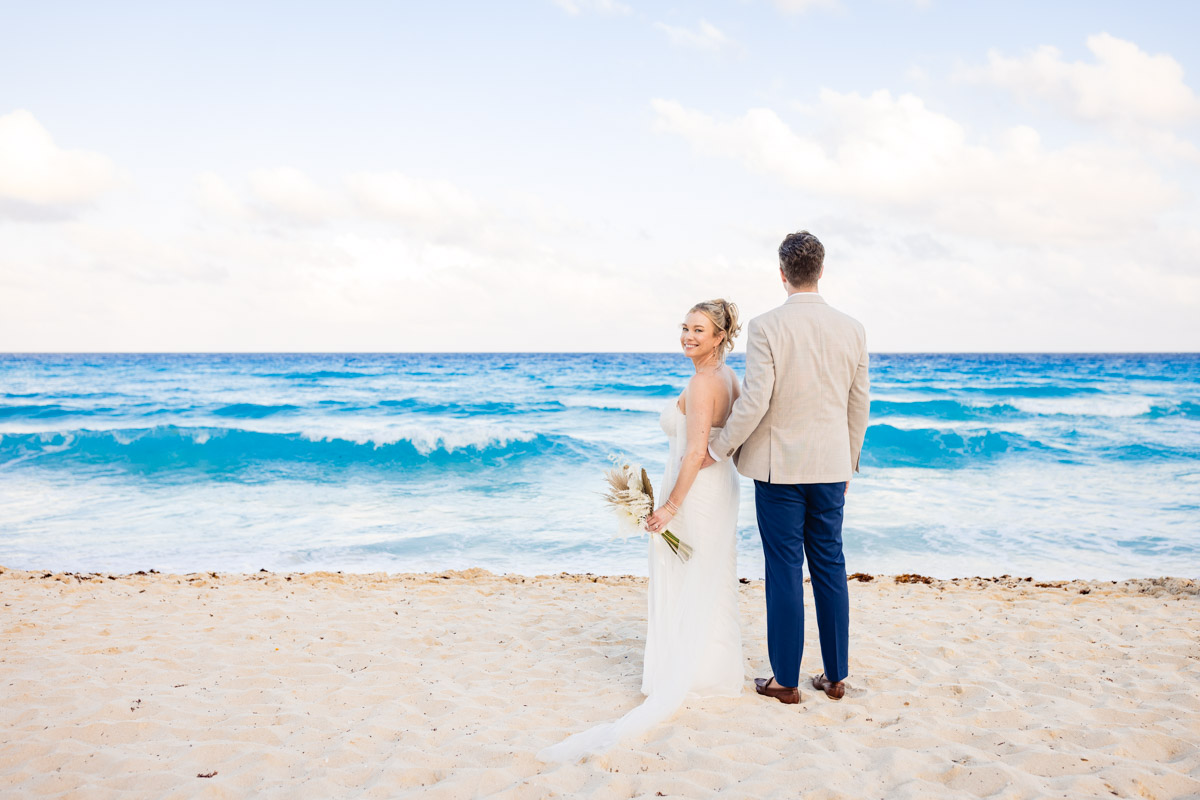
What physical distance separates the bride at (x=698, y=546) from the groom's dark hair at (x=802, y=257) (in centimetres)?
32

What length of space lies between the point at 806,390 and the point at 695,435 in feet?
1.78

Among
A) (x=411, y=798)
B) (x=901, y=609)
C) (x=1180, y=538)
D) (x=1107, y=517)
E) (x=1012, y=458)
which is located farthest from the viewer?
(x=1012, y=458)

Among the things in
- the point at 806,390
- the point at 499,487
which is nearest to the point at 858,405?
the point at 806,390

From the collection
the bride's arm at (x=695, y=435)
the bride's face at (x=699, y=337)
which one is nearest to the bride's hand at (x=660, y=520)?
the bride's arm at (x=695, y=435)

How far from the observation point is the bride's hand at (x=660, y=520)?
340 centimetres

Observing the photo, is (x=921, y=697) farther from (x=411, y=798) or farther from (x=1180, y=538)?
(x=1180, y=538)

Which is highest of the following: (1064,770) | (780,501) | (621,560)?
(780,501)

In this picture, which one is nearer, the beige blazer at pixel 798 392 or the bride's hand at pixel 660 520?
the beige blazer at pixel 798 392

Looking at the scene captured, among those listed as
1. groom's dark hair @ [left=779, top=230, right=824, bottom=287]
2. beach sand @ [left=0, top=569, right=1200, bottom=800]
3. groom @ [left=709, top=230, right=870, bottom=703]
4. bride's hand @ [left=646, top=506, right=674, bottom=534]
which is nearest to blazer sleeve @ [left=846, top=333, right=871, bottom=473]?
groom @ [left=709, top=230, right=870, bottom=703]

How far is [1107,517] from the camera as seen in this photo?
30.7ft

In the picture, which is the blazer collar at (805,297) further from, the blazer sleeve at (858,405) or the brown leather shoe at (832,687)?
the brown leather shoe at (832,687)

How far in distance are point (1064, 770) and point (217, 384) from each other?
36.9 m

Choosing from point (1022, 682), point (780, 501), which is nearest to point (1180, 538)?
point (1022, 682)

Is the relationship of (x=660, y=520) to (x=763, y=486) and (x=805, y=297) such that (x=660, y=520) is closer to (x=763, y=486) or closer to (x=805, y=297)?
(x=763, y=486)
